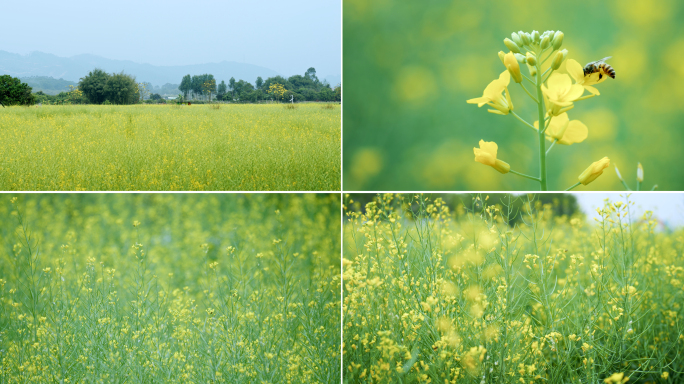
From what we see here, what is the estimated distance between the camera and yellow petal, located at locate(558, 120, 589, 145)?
3.01 feet

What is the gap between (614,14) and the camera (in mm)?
1829

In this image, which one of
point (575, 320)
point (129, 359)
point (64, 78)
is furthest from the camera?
point (64, 78)

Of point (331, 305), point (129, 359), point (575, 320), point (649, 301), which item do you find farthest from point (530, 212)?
point (129, 359)

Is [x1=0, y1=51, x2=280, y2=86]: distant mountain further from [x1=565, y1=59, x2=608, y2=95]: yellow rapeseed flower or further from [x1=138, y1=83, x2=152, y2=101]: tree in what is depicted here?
[x1=565, y1=59, x2=608, y2=95]: yellow rapeseed flower

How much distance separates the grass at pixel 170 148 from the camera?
1.91 meters

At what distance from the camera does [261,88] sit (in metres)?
2.08

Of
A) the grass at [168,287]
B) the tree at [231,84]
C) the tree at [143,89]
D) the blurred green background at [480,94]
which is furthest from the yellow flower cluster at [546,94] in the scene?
the tree at [143,89]

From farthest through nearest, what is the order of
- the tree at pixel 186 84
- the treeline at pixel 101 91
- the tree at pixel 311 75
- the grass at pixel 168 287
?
the treeline at pixel 101 91, the tree at pixel 186 84, the tree at pixel 311 75, the grass at pixel 168 287

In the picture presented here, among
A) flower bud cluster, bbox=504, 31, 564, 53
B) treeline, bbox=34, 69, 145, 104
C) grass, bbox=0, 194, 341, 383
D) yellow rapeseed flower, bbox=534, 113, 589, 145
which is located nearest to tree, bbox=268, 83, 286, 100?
grass, bbox=0, 194, 341, 383

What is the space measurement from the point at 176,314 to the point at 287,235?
0.57m

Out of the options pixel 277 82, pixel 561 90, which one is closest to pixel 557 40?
pixel 561 90

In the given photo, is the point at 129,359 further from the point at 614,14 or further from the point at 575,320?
the point at 614,14

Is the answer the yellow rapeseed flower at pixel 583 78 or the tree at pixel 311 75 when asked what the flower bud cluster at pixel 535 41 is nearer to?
the yellow rapeseed flower at pixel 583 78

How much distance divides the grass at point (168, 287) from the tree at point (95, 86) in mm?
743
